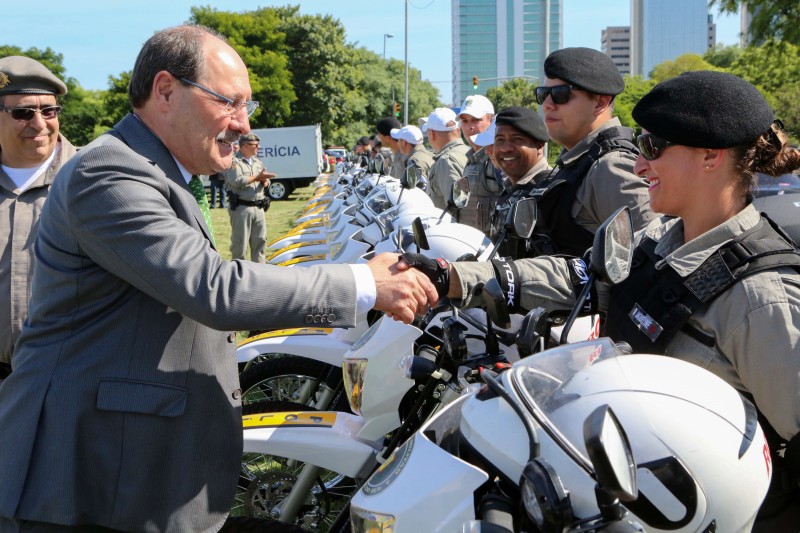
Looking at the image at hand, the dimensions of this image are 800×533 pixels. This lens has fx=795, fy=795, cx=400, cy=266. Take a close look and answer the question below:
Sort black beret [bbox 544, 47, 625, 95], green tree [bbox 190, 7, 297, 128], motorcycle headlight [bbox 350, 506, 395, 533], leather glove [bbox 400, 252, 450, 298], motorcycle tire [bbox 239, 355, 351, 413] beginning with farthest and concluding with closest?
green tree [bbox 190, 7, 297, 128] < motorcycle tire [bbox 239, 355, 351, 413] < black beret [bbox 544, 47, 625, 95] < leather glove [bbox 400, 252, 450, 298] < motorcycle headlight [bbox 350, 506, 395, 533]

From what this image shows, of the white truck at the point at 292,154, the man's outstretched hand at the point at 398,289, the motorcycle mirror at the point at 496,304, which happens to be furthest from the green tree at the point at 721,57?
the motorcycle mirror at the point at 496,304

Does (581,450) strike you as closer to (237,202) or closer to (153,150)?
(153,150)

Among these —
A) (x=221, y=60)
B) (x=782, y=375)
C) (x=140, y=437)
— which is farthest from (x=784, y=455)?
(x=221, y=60)

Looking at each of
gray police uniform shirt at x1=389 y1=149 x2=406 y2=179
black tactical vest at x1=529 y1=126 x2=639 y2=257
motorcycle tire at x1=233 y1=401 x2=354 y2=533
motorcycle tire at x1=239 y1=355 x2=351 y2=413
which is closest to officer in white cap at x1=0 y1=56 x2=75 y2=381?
motorcycle tire at x1=233 y1=401 x2=354 y2=533

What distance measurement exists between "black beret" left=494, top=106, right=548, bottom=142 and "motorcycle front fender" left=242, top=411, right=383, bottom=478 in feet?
8.80

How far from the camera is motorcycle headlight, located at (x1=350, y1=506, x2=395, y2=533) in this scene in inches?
65.7

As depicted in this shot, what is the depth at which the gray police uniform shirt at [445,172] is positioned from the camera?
884cm

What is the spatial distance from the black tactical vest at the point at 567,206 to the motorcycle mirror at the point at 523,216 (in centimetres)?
90

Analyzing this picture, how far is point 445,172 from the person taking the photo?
29.3ft

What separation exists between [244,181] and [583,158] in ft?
28.0

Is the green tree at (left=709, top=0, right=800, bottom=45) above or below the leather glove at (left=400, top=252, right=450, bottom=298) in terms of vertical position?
above

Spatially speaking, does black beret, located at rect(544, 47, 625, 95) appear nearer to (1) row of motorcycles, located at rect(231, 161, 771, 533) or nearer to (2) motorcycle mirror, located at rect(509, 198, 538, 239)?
(2) motorcycle mirror, located at rect(509, 198, 538, 239)

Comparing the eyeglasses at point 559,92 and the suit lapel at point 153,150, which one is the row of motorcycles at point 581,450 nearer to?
the suit lapel at point 153,150

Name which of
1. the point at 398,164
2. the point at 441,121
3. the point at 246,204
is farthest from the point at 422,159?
the point at 246,204
